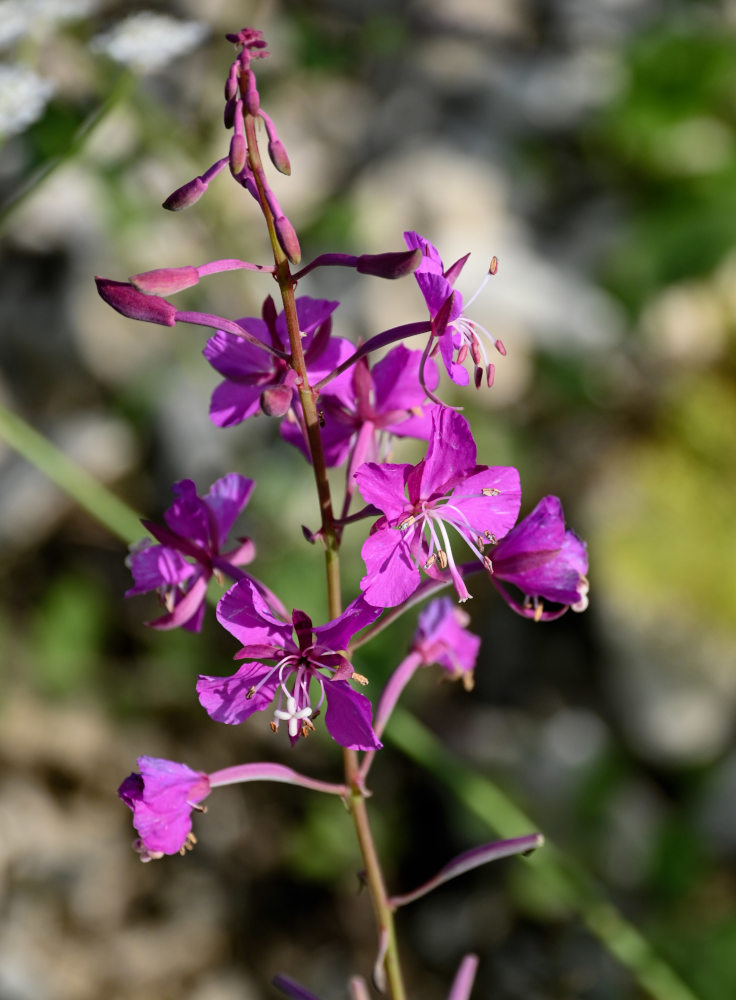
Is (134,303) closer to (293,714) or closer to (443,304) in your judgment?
(443,304)

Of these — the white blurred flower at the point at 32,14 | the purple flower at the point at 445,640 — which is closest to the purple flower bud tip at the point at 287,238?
the purple flower at the point at 445,640

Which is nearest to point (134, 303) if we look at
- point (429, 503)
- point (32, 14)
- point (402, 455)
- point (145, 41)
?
point (429, 503)

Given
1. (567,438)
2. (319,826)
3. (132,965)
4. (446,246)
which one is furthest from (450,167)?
(132,965)

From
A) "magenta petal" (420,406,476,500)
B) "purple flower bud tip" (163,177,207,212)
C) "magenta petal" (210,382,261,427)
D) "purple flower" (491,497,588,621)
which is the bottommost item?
"purple flower" (491,497,588,621)

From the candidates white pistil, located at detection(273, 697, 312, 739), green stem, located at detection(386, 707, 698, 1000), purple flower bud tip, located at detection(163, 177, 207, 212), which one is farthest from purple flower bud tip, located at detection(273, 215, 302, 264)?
green stem, located at detection(386, 707, 698, 1000)

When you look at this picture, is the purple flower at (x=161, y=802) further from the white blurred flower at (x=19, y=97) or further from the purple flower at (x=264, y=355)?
the white blurred flower at (x=19, y=97)

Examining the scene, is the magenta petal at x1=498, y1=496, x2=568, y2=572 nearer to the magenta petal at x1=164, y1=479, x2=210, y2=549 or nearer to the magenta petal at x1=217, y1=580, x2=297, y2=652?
the magenta petal at x1=217, y1=580, x2=297, y2=652
